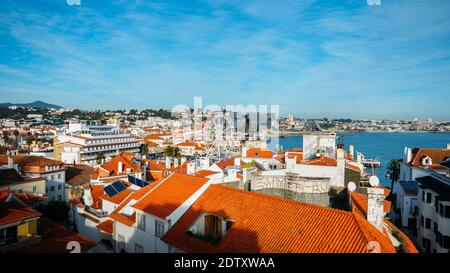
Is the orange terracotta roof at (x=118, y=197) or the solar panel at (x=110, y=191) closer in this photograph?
the orange terracotta roof at (x=118, y=197)

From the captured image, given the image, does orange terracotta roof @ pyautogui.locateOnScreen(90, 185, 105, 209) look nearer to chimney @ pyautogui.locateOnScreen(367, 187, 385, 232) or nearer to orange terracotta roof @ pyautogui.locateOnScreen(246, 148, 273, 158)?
chimney @ pyautogui.locateOnScreen(367, 187, 385, 232)

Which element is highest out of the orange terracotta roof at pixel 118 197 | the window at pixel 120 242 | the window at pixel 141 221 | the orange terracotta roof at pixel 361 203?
the orange terracotta roof at pixel 361 203

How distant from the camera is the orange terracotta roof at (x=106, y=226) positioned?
25.2 feet

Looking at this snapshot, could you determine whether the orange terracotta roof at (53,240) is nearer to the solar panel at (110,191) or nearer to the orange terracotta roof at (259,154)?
the solar panel at (110,191)

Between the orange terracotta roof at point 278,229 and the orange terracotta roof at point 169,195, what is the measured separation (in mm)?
443

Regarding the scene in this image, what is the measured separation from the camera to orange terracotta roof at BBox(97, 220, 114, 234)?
767cm

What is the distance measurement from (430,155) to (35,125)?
183ft

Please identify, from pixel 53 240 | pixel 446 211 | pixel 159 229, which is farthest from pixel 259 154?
pixel 53 240

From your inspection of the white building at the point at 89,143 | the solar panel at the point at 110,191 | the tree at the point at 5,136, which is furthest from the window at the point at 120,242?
the tree at the point at 5,136

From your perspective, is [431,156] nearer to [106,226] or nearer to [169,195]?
[169,195]

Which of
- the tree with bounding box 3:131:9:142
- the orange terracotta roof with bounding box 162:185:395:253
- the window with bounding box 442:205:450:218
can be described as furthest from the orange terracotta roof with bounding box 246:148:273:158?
the tree with bounding box 3:131:9:142

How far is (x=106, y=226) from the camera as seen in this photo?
7.92 meters
